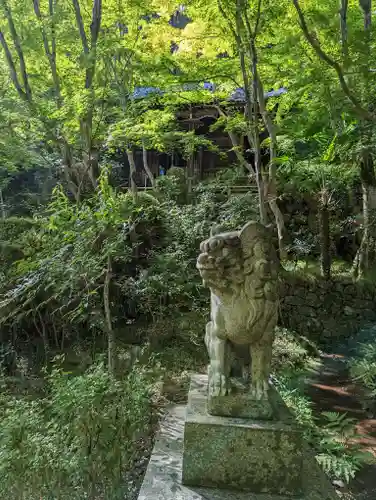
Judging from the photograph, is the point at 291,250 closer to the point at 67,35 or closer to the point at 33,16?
the point at 67,35

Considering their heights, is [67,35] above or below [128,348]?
above

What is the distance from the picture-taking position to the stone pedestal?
8.79 feet

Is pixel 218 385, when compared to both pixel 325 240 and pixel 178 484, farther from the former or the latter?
pixel 325 240

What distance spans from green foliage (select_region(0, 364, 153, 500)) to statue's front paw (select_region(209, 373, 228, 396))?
124 centimetres

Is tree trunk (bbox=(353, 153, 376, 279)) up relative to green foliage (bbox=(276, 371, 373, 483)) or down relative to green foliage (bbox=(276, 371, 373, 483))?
up

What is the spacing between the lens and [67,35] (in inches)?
307

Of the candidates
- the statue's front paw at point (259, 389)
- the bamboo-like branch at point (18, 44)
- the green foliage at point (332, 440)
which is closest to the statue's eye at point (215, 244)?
the statue's front paw at point (259, 389)

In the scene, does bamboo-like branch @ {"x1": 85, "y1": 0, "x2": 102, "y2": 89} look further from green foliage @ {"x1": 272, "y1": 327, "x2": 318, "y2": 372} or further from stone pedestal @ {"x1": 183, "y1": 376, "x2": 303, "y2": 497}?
stone pedestal @ {"x1": 183, "y1": 376, "x2": 303, "y2": 497}

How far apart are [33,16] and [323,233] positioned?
813 centimetres

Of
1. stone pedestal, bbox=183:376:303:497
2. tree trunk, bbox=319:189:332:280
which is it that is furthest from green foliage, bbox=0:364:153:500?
tree trunk, bbox=319:189:332:280

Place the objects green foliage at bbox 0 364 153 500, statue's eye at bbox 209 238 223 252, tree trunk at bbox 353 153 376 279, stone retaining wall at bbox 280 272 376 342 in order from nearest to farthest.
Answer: statue's eye at bbox 209 238 223 252 → green foliage at bbox 0 364 153 500 → tree trunk at bbox 353 153 376 279 → stone retaining wall at bbox 280 272 376 342

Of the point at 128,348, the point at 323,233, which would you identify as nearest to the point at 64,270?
the point at 128,348

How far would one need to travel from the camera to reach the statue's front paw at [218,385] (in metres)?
2.84

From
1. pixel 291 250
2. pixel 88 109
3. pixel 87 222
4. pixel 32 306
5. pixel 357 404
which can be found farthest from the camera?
pixel 291 250
